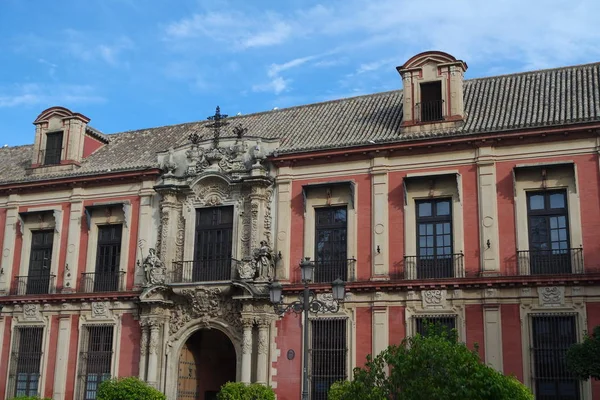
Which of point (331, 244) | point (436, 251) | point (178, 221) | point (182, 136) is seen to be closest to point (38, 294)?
point (178, 221)

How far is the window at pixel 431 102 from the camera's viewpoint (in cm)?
2497

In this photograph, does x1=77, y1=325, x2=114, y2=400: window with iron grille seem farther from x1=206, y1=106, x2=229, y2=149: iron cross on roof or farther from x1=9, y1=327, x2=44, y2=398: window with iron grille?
x1=206, y1=106, x2=229, y2=149: iron cross on roof

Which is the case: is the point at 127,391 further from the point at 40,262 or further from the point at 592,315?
the point at 592,315

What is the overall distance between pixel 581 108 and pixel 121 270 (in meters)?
15.8

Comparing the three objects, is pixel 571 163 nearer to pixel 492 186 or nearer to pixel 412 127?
pixel 492 186

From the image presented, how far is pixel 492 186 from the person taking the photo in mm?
23078

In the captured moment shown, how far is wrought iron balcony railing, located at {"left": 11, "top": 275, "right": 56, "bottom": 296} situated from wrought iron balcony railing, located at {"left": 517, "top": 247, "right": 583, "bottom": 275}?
1628 centimetres

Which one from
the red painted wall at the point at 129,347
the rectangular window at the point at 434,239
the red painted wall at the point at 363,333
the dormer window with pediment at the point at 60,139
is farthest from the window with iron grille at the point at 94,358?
the rectangular window at the point at 434,239

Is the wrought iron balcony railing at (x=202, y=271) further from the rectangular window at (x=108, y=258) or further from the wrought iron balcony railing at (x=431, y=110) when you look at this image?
the wrought iron balcony railing at (x=431, y=110)

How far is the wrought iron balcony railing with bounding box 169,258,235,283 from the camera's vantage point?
2561 cm

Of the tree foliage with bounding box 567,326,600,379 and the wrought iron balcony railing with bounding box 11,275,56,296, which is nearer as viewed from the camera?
the tree foliage with bounding box 567,326,600,379

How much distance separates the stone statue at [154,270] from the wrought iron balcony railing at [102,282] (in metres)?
1.28

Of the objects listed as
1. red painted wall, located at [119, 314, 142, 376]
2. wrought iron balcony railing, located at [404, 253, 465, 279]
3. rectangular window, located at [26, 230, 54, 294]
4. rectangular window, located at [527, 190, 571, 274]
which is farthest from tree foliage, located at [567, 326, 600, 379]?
rectangular window, located at [26, 230, 54, 294]

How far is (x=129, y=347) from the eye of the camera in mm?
26438
